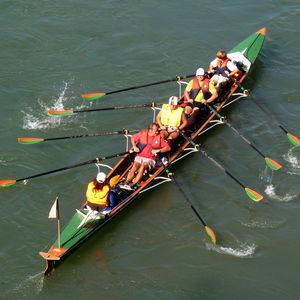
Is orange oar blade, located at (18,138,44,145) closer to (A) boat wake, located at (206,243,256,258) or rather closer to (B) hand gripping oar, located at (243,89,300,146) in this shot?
(A) boat wake, located at (206,243,256,258)

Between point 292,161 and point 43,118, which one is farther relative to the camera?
point 43,118

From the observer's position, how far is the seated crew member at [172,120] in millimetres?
16391

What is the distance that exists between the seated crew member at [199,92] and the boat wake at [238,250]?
4.83m

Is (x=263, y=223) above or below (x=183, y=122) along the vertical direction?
below

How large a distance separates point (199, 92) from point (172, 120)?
1751mm

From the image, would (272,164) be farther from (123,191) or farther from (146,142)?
(123,191)

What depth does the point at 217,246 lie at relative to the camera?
1411cm

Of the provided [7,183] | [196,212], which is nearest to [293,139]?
[196,212]

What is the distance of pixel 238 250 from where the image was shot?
14.0m

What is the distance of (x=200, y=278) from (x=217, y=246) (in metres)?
1.15

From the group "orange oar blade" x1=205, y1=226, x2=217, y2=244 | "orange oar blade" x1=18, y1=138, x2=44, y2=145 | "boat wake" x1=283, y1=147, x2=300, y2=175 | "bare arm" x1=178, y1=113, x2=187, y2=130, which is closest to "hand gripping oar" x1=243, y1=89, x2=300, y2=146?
"boat wake" x1=283, y1=147, x2=300, y2=175

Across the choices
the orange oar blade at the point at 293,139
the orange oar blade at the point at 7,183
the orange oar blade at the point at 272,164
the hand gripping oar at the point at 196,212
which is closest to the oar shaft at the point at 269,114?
the orange oar blade at the point at 293,139

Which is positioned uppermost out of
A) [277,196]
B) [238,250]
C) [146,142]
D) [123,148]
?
[146,142]

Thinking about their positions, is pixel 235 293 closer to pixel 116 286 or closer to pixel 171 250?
pixel 171 250
